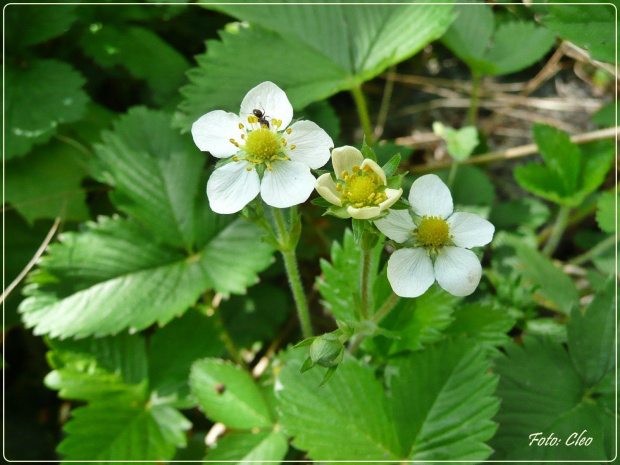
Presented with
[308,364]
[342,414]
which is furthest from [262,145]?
[342,414]

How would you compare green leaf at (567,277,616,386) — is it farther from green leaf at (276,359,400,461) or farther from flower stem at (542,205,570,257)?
green leaf at (276,359,400,461)

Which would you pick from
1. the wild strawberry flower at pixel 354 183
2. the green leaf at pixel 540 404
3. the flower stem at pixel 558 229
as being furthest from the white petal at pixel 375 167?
the flower stem at pixel 558 229

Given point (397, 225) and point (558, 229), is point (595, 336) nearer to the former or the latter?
point (558, 229)

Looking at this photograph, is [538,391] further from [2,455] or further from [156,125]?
[2,455]

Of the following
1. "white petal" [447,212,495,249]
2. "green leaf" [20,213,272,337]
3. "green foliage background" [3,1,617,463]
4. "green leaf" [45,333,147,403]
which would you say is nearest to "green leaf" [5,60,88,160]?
"green foliage background" [3,1,617,463]

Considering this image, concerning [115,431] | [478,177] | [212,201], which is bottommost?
[115,431]

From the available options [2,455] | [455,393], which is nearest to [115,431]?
[2,455]
